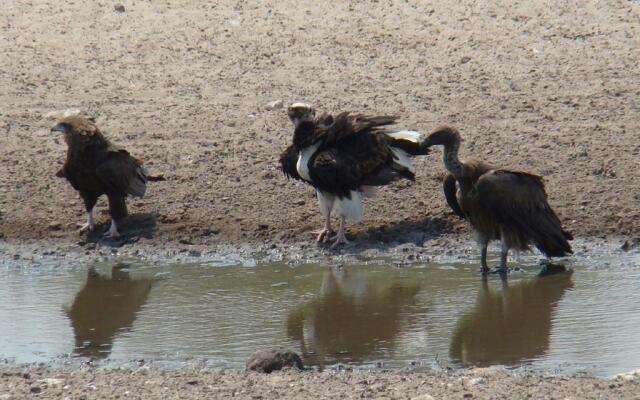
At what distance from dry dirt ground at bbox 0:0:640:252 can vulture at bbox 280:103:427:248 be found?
343 millimetres

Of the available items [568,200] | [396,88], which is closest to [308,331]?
[568,200]

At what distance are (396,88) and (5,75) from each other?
3.80 meters

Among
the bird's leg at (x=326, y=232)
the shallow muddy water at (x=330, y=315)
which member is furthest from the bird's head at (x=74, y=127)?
the bird's leg at (x=326, y=232)

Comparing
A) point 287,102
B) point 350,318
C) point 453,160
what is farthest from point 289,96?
point 350,318

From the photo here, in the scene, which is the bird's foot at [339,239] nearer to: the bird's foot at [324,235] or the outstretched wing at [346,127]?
the bird's foot at [324,235]

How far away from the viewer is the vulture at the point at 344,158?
37.3 feet

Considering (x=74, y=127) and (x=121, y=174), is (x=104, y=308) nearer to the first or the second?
(x=121, y=174)

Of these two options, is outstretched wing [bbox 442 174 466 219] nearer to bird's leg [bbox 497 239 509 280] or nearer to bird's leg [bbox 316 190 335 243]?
bird's leg [bbox 497 239 509 280]

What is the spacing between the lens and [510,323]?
956 cm

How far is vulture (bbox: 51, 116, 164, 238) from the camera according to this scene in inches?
462

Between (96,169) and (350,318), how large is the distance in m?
2.93

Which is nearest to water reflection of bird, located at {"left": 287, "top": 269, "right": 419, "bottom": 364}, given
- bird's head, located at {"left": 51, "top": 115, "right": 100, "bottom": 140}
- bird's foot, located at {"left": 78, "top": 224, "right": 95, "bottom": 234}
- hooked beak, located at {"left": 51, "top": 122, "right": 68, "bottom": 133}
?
bird's foot, located at {"left": 78, "top": 224, "right": 95, "bottom": 234}

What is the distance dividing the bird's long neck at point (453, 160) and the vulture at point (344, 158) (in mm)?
674

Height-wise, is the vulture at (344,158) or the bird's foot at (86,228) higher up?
the vulture at (344,158)
